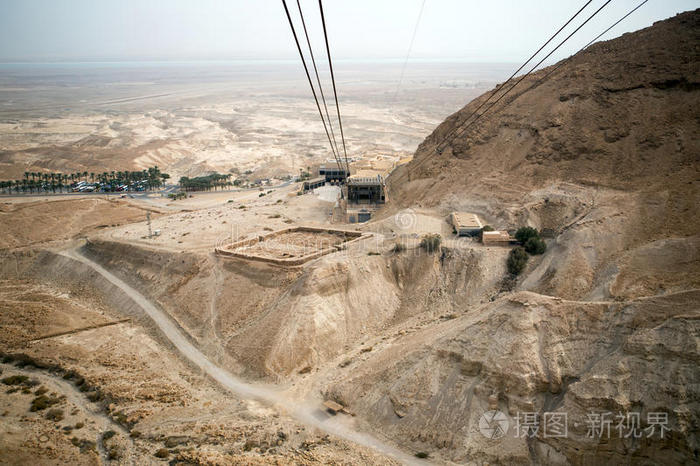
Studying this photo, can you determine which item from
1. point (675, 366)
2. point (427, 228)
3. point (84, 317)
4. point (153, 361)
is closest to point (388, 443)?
point (675, 366)

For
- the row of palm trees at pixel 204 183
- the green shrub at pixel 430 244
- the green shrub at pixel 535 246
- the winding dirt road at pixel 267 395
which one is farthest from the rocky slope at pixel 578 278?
the row of palm trees at pixel 204 183

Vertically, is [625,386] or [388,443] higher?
[625,386]

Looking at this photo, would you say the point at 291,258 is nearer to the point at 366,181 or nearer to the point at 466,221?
the point at 466,221

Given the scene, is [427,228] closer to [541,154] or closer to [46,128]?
[541,154]

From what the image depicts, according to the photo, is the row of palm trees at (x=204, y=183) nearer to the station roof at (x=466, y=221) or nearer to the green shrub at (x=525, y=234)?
the station roof at (x=466, y=221)

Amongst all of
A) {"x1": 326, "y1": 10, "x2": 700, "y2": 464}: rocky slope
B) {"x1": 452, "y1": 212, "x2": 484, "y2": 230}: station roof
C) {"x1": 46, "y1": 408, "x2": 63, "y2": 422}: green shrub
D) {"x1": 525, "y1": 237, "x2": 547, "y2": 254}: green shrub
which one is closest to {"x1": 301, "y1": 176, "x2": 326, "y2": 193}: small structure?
{"x1": 326, "y1": 10, "x2": 700, "y2": 464}: rocky slope

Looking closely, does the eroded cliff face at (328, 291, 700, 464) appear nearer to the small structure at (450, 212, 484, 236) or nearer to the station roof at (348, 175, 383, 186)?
the small structure at (450, 212, 484, 236)
